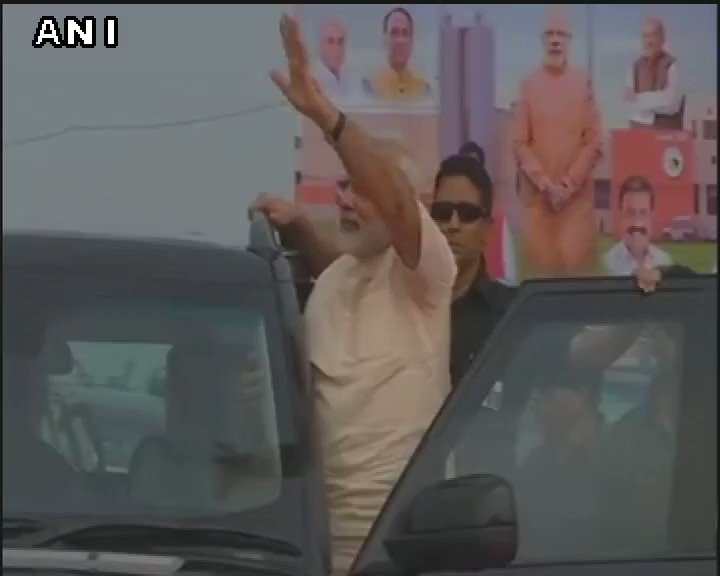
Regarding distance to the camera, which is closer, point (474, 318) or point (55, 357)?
point (55, 357)

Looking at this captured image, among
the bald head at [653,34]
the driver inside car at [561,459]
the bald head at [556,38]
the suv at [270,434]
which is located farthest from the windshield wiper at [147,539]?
the bald head at [653,34]

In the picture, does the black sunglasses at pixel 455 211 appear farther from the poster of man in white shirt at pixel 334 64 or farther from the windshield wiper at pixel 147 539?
the windshield wiper at pixel 147 539

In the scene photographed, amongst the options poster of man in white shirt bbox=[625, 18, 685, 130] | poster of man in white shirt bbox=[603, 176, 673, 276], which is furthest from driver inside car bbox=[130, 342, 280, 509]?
poster of man in white shirt bbox=[625, 18, 685, 130]

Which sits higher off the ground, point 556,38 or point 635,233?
point 556,38

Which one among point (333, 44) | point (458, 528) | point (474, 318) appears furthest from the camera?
point (333, 44)

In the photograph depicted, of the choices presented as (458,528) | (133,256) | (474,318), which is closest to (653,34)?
(474,318)

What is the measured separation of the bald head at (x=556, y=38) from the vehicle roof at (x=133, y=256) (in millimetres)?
1211

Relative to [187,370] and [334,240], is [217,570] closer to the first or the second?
[187,370]

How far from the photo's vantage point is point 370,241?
3.09 meters

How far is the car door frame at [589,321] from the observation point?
2.72 meters

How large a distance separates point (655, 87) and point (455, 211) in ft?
2.79

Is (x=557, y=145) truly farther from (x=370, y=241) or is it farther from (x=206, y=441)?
(x=206, y=441)

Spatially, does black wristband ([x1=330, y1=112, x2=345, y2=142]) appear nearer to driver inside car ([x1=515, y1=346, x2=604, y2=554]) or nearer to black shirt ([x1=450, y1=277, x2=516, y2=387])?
black shirt ([x1=450, y1=277, x2=516, y2=387])

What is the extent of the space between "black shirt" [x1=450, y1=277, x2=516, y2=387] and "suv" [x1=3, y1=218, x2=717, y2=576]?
17 cm
